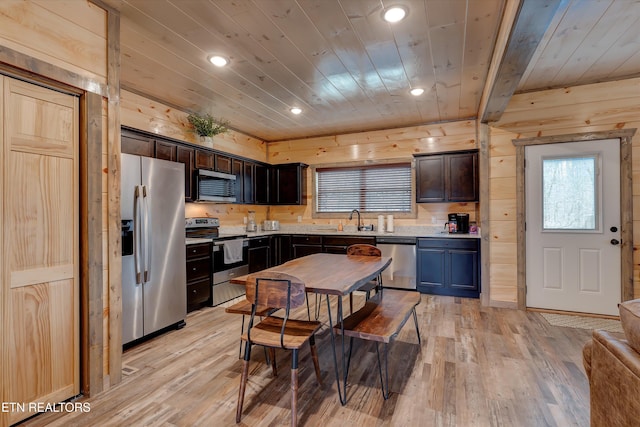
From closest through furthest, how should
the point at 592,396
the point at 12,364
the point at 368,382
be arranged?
1. the point at 592,396
2. the point at 12,364
3. the point at 368,382

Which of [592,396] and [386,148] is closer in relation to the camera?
[592,396]

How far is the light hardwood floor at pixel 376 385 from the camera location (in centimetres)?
185

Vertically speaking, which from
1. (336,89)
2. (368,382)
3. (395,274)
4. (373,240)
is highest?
(336,89)

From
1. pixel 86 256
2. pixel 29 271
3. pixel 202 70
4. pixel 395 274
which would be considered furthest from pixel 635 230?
pixel 29 271

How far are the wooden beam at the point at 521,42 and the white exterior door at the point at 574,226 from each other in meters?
1.20

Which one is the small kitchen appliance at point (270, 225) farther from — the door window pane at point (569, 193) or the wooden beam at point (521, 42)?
the door window pane at point (569, 193)

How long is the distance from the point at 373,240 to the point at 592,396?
3.58 meters

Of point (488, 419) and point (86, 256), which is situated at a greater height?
point (86, 256)

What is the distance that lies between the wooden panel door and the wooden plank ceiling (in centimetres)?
91

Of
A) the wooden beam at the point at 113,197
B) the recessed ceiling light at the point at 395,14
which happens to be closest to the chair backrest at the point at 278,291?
the wooden beam at the point at 113,197

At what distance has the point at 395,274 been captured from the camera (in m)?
4.74

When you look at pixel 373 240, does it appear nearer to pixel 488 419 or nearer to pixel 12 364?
pixel 488 419

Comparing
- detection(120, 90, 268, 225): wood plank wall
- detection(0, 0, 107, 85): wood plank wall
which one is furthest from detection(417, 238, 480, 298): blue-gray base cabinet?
detection(0, 0, 107, 85): wood plank wall
